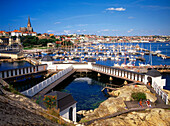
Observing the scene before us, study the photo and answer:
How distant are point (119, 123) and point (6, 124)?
1059cm

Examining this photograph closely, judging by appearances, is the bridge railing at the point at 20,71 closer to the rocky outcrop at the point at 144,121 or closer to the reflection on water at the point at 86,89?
the reflection on water at the point at 86,89

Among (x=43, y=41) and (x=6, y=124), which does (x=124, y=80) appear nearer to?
(x=6, y=124)

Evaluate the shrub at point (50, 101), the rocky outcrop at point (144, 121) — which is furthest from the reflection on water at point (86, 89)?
the rocky outcrop at point (144, 121)

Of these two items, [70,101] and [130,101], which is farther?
[130,101]

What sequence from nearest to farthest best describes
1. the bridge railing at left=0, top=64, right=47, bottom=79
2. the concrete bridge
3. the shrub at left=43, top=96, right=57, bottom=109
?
the shrub at left=43, top=96, right=57, bottom=109 → the concrete bridge → the bridge railing at left=0, top=64, right=47, bottom=79

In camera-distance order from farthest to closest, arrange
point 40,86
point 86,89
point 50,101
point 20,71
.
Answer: point 20,71 < point 86,89 < point 40,86 < point 50,101

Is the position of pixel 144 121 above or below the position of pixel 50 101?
below

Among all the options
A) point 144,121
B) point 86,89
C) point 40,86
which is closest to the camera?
point 144,121

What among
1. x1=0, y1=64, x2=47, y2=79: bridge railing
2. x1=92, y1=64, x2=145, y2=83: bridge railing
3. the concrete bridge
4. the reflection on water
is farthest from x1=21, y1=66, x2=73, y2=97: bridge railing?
x1=92, y1=64, x2=145, y2=83: bridge railing

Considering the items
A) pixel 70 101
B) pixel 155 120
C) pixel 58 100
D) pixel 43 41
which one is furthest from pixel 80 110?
pixel 43 41

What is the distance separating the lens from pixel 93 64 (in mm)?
42812

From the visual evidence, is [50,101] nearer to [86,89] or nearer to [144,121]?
[144,121]

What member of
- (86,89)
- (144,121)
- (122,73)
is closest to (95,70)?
(122,73)

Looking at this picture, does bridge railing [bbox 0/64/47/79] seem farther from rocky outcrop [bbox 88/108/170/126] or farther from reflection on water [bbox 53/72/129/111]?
rocky outcrop [bbox 88/108/170/126]
